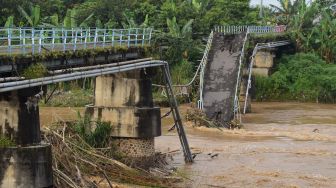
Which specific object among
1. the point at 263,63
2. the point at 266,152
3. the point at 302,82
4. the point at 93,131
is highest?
the point at 263,63

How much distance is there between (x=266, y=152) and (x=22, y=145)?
51.8ft

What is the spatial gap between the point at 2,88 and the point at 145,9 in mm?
38009

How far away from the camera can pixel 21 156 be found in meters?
16.8

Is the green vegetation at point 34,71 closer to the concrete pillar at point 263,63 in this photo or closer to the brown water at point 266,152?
the brown water at point 266,152

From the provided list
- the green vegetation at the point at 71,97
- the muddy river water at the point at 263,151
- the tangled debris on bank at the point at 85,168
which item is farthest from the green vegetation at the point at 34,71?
the green vegetation at the point at 71,97

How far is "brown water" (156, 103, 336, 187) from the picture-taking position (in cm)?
2466

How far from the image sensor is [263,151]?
30.8 meters

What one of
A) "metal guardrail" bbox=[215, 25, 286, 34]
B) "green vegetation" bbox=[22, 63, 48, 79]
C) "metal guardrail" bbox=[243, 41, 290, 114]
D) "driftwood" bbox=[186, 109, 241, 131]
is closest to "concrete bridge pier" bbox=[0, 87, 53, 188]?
"green vegetation" bbox=[22, 63, 48, 79]

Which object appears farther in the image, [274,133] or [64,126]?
[274,133]

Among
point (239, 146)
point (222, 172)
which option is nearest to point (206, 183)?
point (222, 172)

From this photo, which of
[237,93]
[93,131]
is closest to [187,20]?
[237,93]

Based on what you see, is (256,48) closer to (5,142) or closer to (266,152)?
(266,152)

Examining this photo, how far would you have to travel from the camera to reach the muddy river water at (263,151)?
2467 cm

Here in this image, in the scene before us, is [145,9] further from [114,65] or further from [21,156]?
[21,156]
